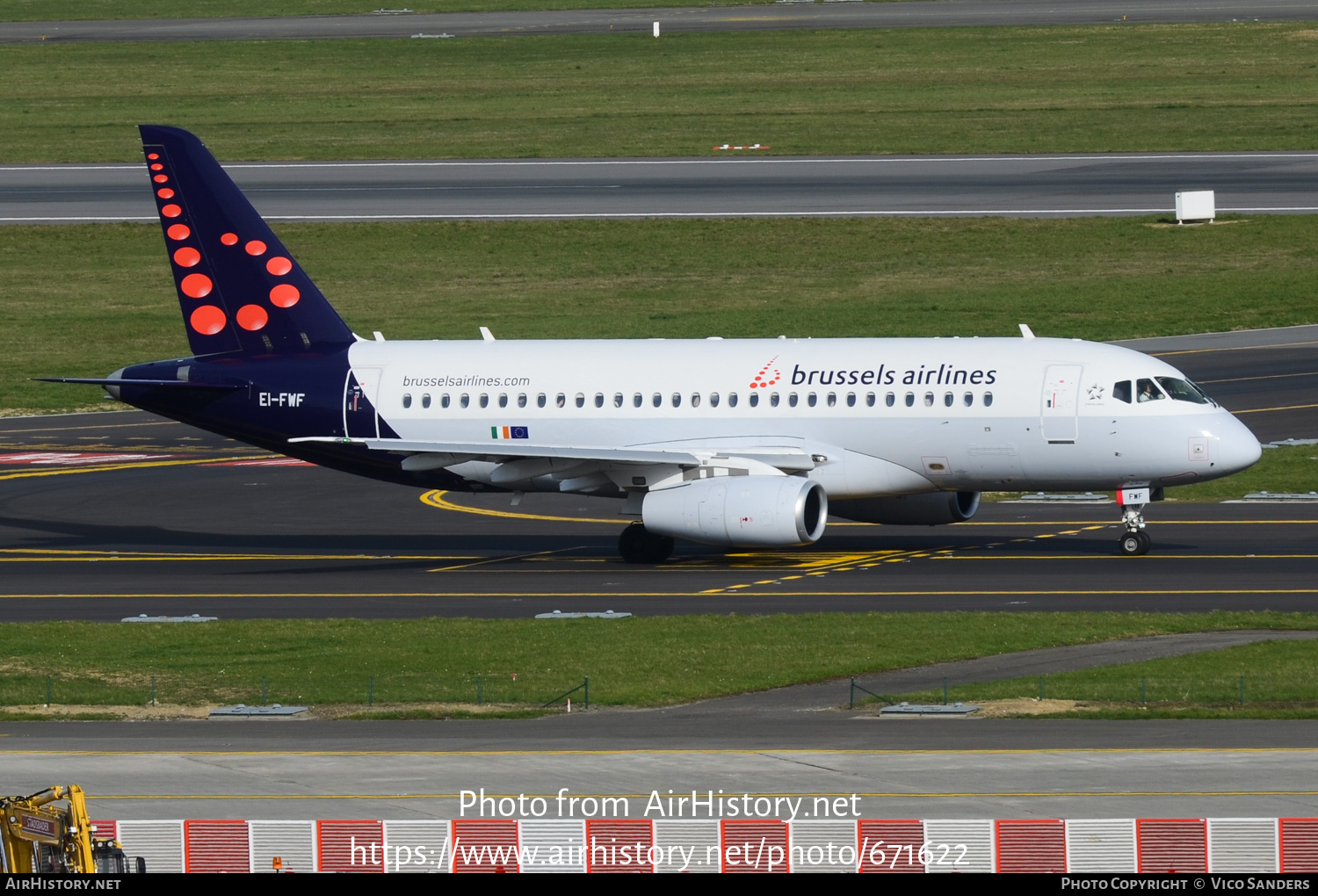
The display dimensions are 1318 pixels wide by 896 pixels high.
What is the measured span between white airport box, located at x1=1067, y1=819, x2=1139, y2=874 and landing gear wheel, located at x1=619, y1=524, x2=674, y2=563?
88.1 ft

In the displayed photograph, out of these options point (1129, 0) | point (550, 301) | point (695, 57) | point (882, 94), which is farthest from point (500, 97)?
point (1129, 0)

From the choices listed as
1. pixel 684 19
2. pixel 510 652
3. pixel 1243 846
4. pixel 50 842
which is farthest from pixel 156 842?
pixel 684 19

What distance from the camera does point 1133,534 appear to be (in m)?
46.3

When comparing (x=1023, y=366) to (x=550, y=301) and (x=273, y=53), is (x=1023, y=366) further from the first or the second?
(x=273, y=53)

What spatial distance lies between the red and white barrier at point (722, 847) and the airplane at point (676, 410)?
2220 centimetres

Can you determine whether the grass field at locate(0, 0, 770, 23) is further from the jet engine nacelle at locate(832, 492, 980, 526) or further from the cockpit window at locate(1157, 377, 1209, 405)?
the cockpit window at locate(1157, 377, 1209, 405)

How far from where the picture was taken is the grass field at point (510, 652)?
34656 mm

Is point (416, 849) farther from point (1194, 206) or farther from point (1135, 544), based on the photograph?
point (1194, 206)

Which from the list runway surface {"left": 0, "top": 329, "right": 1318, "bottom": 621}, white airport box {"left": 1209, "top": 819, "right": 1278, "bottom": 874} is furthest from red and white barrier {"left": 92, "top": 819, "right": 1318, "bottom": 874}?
runway surface {"left": 0, "top": 329, "right": 1318, "bottom": 621}

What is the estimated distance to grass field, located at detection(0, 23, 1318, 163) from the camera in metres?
117

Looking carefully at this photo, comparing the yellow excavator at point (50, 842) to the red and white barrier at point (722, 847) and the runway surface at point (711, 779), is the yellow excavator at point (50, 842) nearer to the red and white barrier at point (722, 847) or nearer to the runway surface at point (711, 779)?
the red and white barrier at point (722, 847)

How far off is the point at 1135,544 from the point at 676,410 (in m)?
11.2

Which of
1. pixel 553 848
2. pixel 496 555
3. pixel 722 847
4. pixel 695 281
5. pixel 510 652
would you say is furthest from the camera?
pixel 695 281

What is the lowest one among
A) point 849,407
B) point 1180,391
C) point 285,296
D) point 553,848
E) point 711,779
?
point 553,848
